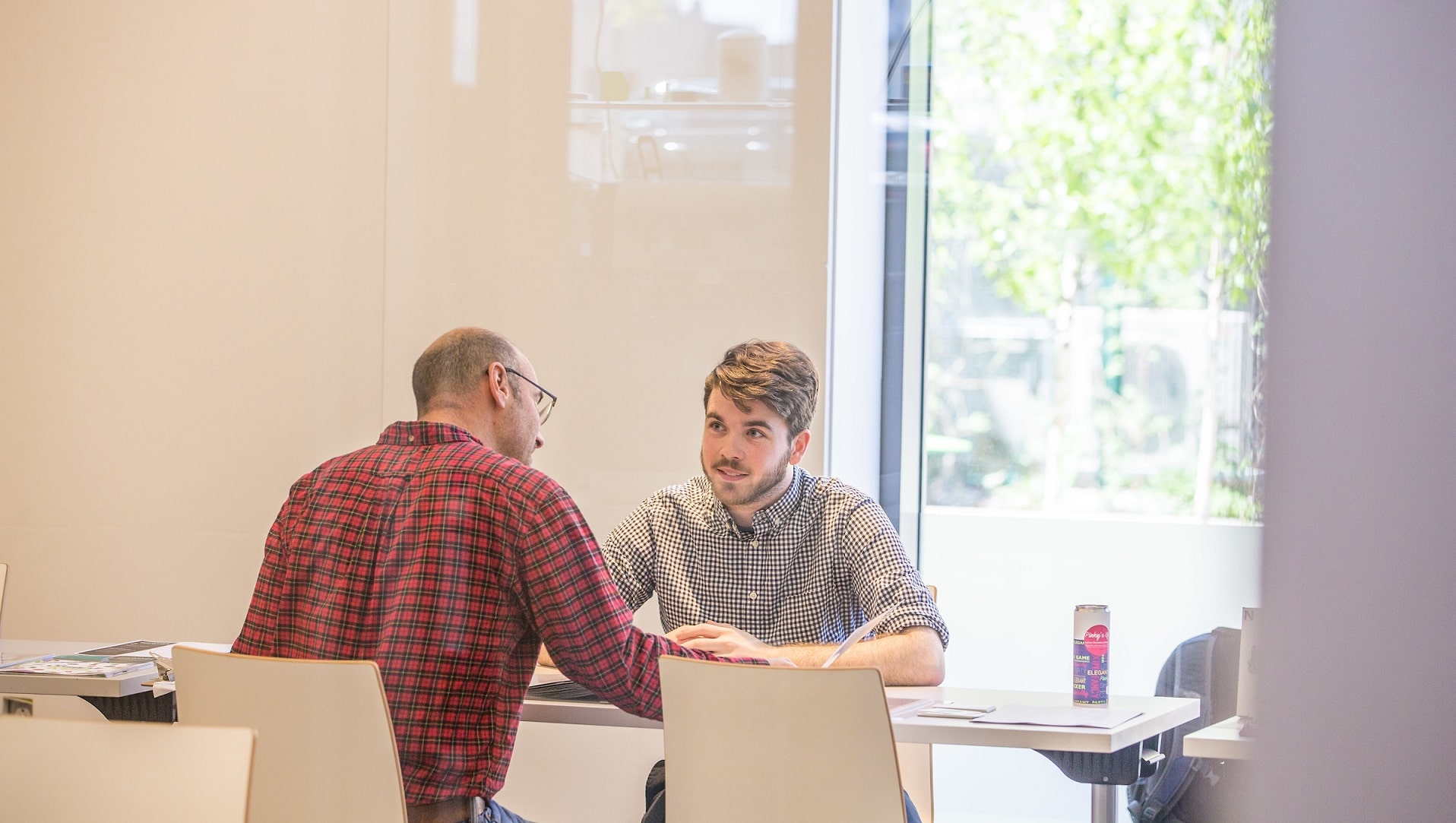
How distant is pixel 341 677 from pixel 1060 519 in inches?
104

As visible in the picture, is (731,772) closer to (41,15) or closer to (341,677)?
(341,677)

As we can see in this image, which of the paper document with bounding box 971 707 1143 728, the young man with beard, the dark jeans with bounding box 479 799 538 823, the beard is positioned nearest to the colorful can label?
the paper document with bounding box 971 707 1143 728

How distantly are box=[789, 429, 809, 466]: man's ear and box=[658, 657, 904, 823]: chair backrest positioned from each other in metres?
1.03

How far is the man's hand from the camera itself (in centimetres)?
245

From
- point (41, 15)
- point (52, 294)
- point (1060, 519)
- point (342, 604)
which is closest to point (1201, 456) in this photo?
point (1060, 519)

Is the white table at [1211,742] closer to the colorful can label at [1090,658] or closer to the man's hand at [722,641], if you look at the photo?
the colorful can label at [1090,658]

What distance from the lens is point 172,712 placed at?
271 centimetres

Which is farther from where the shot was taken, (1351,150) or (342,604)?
(342,604)

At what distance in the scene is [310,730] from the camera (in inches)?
77.4

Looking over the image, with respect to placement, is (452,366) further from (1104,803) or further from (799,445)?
(1104,803)

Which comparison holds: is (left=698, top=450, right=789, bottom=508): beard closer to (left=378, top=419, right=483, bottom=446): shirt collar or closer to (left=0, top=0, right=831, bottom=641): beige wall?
(left=378, top=419, right=483, bottom=446): shirt collar

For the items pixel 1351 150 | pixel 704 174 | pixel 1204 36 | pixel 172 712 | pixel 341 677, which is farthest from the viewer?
pixel 704 174

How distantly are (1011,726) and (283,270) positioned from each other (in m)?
3.05

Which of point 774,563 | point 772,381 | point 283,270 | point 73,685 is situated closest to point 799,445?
point 772,381
